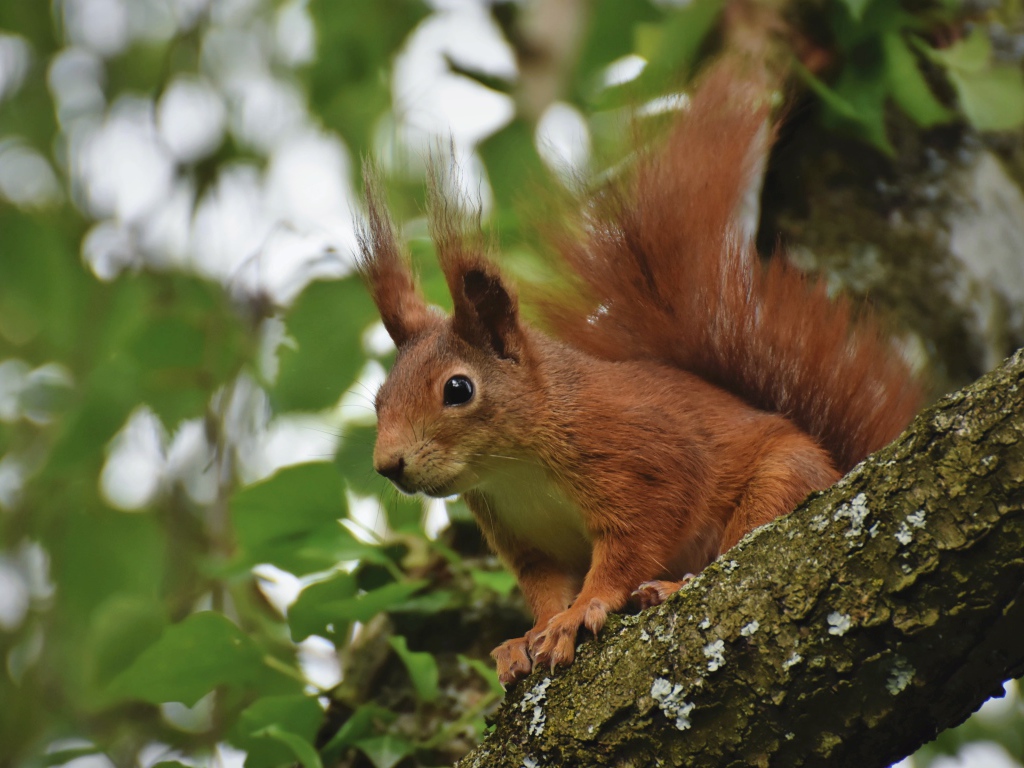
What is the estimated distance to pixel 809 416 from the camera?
197 centimetres

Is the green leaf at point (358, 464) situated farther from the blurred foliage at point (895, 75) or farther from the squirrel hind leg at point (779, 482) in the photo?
the blurred foliage at point (895, 75)

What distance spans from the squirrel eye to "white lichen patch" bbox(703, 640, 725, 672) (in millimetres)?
787

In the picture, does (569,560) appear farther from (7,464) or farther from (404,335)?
(7,464)

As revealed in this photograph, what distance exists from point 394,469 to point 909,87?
1.53 m

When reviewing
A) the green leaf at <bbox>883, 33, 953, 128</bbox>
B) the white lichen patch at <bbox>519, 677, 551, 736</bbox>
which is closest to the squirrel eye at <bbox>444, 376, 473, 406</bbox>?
the white lichen patch at <bbox>519, 677, 551, 736</bbox>

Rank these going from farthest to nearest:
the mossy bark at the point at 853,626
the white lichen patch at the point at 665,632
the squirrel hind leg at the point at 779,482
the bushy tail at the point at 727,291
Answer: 1. the bushy tail at the point at 727,291
2. the squirrel hind leg at the point at 779,482
3. the white lichen patch at the point at 665,632
4. the mossy bark at the point at 853,626

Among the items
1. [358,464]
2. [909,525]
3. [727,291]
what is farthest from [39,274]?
[909,525]

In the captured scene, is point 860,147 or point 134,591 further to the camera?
point 134,591

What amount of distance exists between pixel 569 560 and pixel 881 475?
0.87 m

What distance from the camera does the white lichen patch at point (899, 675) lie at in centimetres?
113

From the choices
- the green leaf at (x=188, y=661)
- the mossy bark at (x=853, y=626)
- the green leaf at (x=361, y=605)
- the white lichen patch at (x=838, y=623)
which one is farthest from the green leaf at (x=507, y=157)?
the white lichen patch at (x=838, y=623)

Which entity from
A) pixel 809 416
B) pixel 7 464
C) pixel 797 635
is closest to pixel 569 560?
pixel 809 416

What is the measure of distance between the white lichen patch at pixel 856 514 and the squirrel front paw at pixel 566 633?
456 millimetres

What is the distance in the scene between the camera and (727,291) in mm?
1965
